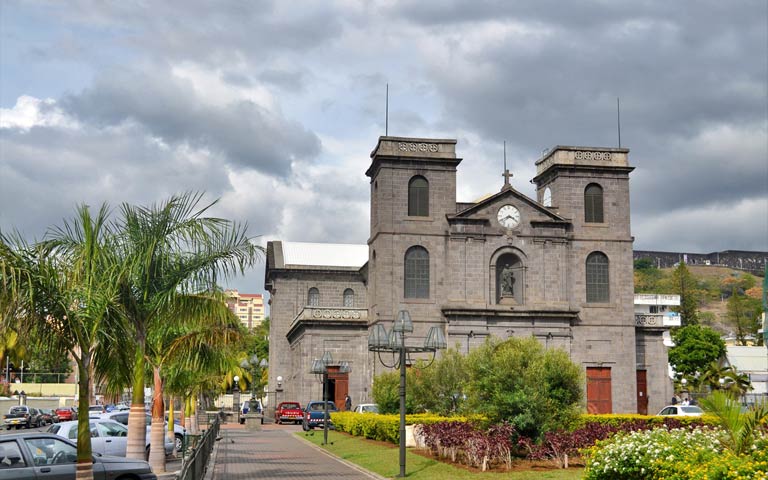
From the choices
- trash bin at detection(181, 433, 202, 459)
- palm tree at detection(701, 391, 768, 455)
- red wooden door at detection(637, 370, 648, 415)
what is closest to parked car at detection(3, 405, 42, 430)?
trash bin at detection(181, 433, 202, 459)

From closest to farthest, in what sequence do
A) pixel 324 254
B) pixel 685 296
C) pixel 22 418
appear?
pixel 22 418 < pixel 324 254 < pixel 685 296

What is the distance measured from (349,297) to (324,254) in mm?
5492

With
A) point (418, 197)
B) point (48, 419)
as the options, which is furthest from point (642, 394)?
point (48, 419)

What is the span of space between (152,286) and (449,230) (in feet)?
116

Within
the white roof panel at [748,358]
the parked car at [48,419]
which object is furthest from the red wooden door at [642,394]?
the white roof panel at [748,358]

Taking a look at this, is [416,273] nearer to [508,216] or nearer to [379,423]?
[508,216]

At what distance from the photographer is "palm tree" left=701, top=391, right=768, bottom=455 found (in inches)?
500

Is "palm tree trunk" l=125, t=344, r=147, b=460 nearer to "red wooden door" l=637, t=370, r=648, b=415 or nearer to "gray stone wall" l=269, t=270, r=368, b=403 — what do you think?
"red wooden door" l=637, t=370, r=648, b=415

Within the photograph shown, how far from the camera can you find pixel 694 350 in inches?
3531

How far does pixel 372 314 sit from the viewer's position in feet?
178

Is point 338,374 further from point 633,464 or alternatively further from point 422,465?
point 633,464

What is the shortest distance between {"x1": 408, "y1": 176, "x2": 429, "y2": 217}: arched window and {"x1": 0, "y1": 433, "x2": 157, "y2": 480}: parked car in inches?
1427

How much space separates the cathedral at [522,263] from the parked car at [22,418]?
21.4 m

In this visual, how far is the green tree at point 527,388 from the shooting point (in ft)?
77.6
